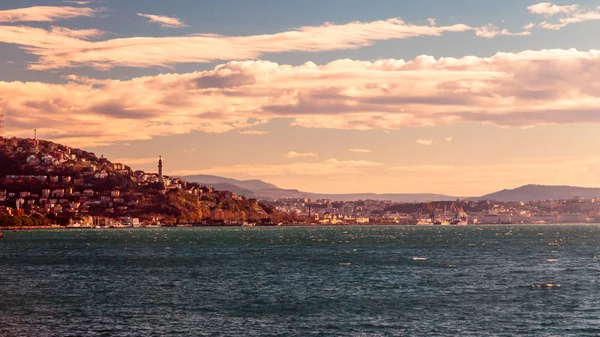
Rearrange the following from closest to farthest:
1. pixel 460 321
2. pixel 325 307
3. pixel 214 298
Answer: pixel 460 321, pixel 325 307, pixel 214 298

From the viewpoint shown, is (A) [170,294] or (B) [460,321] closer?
(B) [460,321]

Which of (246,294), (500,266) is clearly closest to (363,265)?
(500,266)

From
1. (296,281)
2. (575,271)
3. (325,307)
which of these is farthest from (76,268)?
(575,271)

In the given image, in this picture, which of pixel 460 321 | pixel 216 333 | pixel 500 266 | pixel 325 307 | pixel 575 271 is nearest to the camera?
pixel 216 333

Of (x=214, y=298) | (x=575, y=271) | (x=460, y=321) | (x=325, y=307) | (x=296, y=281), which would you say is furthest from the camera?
(x=575, y=271)

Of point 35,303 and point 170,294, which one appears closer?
point 35,303

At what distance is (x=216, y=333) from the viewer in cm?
6869

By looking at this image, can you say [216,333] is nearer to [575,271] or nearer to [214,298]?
[214,298]

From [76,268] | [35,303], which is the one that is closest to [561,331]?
[35,303]

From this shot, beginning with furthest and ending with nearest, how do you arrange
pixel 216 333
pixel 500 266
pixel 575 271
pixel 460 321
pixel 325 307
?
pixel 500 266, pixel 575 271, pixel 325 307, pixel 460 321, pixel 216 333

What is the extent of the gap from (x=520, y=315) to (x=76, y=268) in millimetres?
83389

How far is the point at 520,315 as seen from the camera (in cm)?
7825

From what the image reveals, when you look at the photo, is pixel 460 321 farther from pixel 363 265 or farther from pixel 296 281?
pixel 363 265

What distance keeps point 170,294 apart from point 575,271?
6330cm
